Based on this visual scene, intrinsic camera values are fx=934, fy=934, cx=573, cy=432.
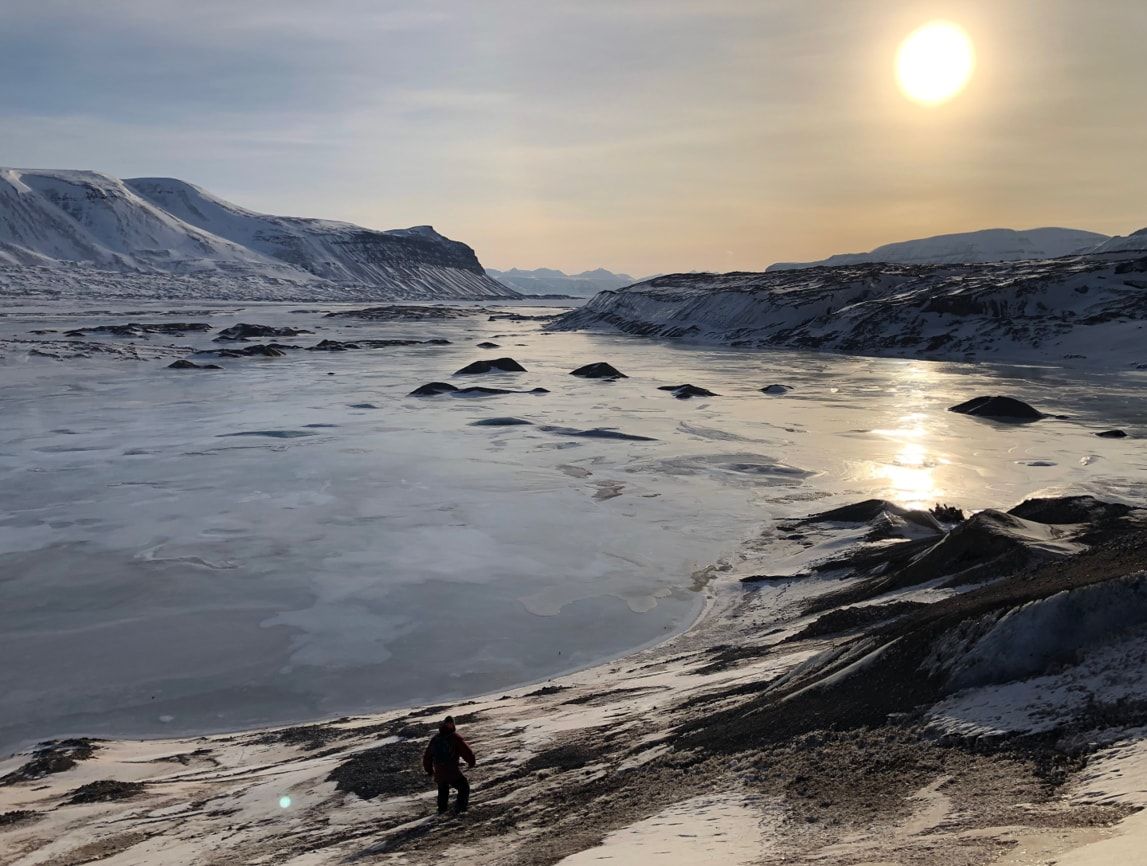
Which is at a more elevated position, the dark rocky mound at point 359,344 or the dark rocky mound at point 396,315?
the dark rocky mound at point 396,315

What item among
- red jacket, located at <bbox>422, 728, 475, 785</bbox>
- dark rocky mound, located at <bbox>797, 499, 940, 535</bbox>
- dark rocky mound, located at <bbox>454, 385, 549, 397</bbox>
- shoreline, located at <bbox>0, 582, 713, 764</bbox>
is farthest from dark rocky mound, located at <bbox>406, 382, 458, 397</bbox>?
red jacket, located at <bbox>422, 728, 475, 785</bbox>

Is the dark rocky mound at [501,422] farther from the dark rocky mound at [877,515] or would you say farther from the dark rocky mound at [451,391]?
the dark rocky mound at [877,515]

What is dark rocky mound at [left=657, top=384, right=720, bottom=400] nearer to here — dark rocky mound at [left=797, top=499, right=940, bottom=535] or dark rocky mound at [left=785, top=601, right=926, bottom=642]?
dark rocky mound at [left=797, top=499, right=940, bottom=535]

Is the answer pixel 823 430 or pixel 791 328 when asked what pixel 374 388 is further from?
pixel 791 328

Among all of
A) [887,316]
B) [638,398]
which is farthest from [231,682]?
[887,316]

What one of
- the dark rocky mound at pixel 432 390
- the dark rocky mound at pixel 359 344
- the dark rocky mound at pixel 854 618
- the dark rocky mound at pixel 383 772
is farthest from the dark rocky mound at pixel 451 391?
the dark rocky mound at pixel 383 772

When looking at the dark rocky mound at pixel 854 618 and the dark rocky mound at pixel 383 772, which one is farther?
the dark rocky mound at pixel 854 618
